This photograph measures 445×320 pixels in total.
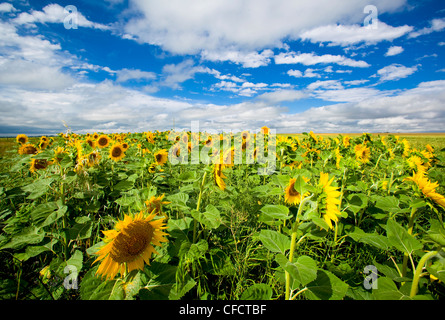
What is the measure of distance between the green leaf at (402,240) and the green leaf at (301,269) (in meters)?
0.66

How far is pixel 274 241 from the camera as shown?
1.50 m

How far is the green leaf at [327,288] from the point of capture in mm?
1254

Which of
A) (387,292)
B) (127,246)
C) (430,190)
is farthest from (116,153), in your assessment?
(430,190)

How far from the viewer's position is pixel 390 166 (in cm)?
265

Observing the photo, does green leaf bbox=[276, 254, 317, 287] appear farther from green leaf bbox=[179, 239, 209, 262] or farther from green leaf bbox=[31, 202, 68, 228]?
green leaf bbox=[31, 202, 68, 228]

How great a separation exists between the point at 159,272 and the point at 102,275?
38cm

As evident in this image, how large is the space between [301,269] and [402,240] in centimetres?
81

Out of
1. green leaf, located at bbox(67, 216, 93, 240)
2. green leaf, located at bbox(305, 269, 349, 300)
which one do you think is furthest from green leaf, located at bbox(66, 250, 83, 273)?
green leaf, located at bbox(305, 269, 349, 300)

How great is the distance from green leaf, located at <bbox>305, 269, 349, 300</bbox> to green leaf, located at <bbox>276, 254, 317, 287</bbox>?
0.24 meters

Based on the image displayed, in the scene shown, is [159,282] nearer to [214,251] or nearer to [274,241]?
[214,251]

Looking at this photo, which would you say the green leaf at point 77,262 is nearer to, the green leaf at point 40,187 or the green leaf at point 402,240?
the green leaf at point 40,187

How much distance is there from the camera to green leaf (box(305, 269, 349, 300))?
49.4 inches

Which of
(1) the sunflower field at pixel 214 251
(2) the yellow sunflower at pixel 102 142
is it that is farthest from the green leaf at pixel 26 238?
(2) the yellow sunflower at pixel 102 142

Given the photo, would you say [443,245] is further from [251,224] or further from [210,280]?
[251,224]
